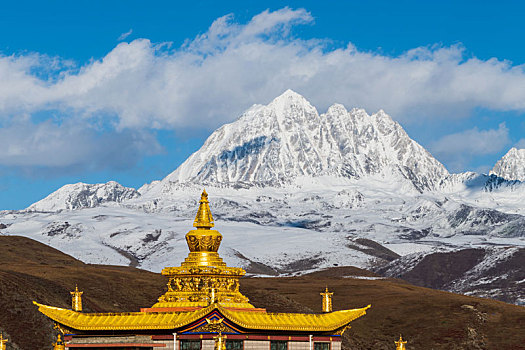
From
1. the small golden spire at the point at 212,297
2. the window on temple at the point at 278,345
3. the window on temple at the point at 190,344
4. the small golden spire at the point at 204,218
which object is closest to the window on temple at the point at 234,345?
→ the window on temple at the point at 190,344

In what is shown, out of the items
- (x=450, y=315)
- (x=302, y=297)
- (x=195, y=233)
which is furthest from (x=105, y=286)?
(x=195, y=233)

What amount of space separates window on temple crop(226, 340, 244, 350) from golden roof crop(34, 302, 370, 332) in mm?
831

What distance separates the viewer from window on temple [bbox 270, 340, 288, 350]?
3659cm

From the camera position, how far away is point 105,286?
5940 inches

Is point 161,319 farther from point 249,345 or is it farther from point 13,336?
point 13,336

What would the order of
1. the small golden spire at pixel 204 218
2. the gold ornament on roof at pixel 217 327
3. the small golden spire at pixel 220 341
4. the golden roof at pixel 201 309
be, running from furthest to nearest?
the small golden spire at pixel 204 218, the golden roof at pixel 201 309, the gold ornament on roof at pixel 217 327, the small golden spire at pixel 220 341

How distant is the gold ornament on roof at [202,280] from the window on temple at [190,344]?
191cm

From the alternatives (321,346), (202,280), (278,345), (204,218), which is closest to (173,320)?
(202,280)

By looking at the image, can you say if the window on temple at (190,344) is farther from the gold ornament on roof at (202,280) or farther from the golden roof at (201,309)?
the gold ornament on roof at (202,280)

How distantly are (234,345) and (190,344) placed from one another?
1.75m

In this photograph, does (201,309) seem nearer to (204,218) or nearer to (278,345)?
(278,345)

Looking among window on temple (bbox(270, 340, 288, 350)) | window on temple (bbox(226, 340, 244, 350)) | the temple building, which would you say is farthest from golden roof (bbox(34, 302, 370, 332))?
window on temple (bbox(226, 340, 244, 350))

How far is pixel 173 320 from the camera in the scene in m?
35.3

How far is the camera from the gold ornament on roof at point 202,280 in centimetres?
3700
